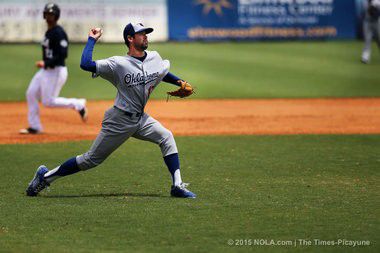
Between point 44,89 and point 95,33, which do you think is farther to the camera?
point 44,89

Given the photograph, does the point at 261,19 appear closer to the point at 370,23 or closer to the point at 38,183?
the point at 370,23

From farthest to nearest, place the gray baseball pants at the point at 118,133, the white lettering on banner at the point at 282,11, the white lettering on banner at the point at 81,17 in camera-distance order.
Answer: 1. the white lettering on banner at the point at 282,11
2. the white lettering on banner at the point at 81,17
3. the gray baseball pants at the point at 118,133

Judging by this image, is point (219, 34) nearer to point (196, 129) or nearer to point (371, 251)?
point (196, 129)

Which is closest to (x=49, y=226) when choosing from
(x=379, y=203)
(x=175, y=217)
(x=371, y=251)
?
(x=175, y=217)

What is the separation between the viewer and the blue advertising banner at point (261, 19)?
29.2 m

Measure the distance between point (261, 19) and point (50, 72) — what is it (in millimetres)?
16648

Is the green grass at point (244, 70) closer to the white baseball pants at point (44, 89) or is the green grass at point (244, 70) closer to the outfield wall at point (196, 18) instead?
the outfield wall at point (196, 18)

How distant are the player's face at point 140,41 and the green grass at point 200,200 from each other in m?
1.58

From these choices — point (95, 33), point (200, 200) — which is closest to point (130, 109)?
point (95, 33)

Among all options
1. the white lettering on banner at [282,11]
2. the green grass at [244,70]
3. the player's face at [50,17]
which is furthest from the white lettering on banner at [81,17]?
the player's face at [50,17]

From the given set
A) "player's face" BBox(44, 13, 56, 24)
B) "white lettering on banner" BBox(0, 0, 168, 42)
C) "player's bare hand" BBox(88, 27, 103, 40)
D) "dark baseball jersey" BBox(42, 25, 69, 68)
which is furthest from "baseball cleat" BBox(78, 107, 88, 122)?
"white lettering on banner" BBox(0, 0, 168, 42)

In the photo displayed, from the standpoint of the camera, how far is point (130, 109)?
872 cm

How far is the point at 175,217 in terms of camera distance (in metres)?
7.84

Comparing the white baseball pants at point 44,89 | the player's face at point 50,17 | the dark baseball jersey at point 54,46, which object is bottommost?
the white baseball pants at point 44,89
